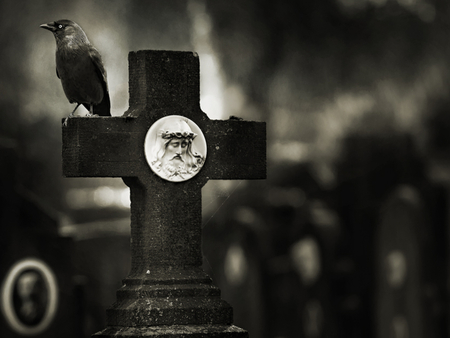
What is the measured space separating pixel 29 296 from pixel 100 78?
3.89 m

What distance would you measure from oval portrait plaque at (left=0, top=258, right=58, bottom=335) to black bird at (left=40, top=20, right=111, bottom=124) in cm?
357

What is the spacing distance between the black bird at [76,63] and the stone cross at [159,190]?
377 mm

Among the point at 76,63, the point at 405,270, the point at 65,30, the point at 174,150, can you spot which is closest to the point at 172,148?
the point at 174,150

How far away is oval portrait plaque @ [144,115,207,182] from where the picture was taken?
7078 millimetres

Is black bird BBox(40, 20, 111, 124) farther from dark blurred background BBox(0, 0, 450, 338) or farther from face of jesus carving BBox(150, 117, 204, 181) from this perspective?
dark blurred background BBox(0, 0, 450, 338)

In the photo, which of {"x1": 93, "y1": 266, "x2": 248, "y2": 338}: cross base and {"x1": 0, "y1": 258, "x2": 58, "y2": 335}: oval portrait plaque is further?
{"x1": 0, "y1": 258, "x2": 58, "y2": 335}: oval portrait plaque

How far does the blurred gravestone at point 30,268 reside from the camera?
1042 centimetres

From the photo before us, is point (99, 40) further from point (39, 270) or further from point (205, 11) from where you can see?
point (39, 270)

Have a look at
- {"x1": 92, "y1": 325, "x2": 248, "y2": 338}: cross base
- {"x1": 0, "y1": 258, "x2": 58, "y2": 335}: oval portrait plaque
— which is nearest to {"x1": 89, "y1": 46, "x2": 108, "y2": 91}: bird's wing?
{"x1": 92, "y1": 325, "x2": 248, "y2": 338}: cross base

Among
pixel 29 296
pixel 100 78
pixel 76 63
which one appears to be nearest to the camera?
pixel 76 63

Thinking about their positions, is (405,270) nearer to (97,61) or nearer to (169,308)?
(169,308)

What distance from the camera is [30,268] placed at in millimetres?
10508

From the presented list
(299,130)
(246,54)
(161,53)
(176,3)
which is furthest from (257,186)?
(161,53)

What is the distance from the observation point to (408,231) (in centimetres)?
1149
